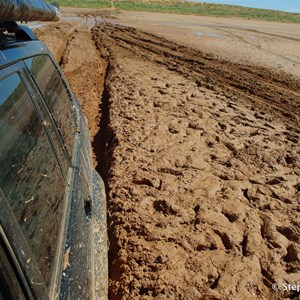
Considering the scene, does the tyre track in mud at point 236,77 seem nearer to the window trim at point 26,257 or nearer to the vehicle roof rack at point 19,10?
the vehicle roof rack at point 19,10

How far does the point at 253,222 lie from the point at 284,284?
0.75 meters

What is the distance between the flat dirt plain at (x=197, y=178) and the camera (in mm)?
2670

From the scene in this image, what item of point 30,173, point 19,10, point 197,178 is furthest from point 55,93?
point 197,178

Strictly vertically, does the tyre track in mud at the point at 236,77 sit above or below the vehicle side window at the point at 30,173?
below

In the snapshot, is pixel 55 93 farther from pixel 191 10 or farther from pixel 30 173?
pixel 191 10

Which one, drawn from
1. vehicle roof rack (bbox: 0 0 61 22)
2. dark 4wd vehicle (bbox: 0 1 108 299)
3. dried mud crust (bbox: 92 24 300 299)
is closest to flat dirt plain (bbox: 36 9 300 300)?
dried mud crust (bbox: 92 24 300 299)

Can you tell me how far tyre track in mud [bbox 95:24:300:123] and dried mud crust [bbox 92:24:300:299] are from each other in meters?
0.08

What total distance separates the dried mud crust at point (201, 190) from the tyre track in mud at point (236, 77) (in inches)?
3.2

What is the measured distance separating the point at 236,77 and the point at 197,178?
5507mm

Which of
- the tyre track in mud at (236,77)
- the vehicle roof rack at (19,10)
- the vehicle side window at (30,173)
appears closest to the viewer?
the vehicle side window at (30,173)


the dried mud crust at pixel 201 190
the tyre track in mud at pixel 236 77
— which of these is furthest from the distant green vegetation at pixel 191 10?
the dried mud crust at pixel 201 190

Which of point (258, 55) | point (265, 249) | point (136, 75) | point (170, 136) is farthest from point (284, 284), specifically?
point (258, 55)

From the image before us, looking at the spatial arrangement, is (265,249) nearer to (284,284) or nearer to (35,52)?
(284,284)

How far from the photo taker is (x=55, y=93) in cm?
233
